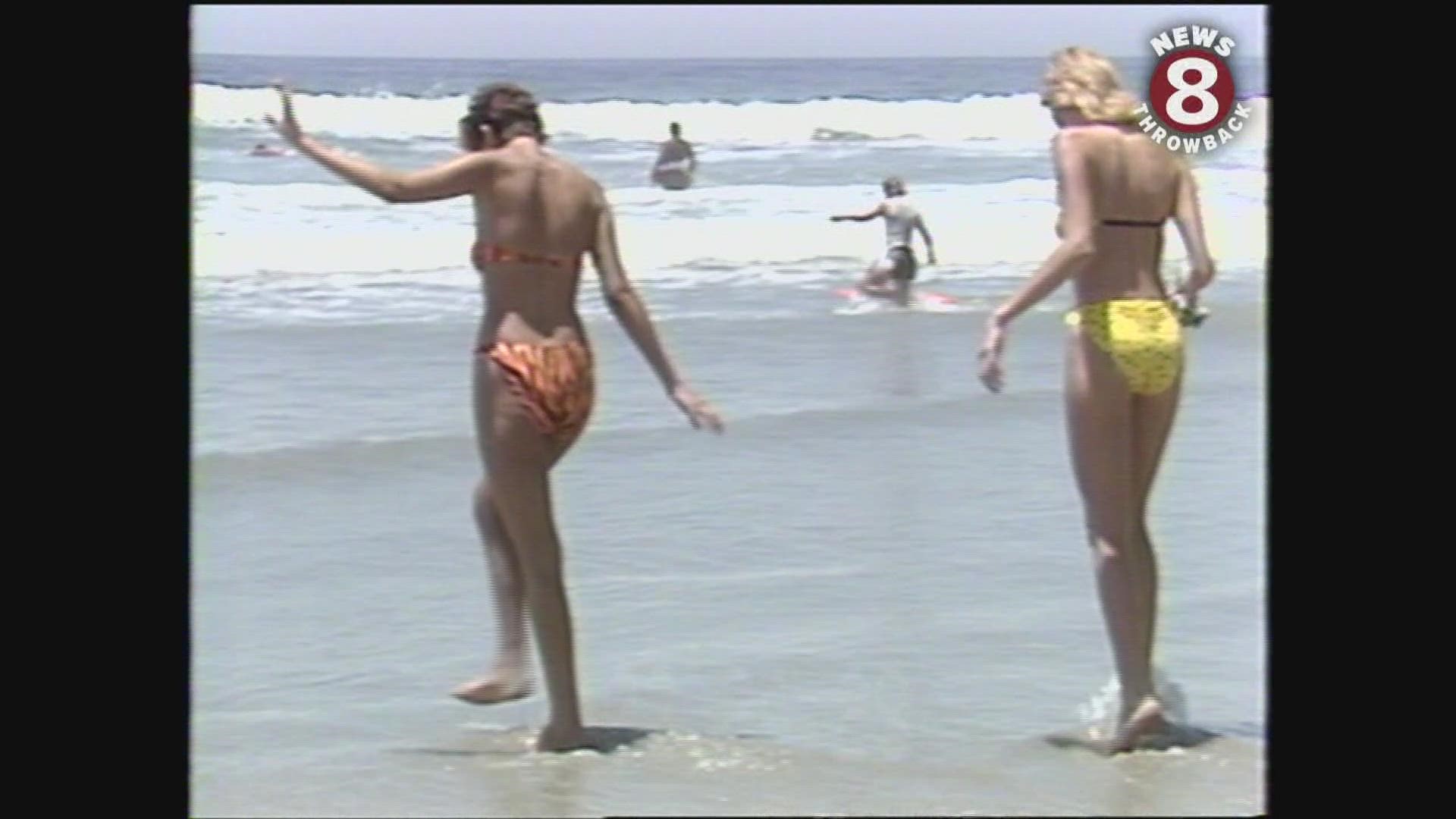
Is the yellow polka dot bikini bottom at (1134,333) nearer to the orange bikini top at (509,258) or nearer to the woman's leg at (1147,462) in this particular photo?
the woman's leg at (1147,462)

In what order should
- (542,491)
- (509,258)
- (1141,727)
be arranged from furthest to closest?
1. (1141,727)
2. (542,491)
3. (509,258)

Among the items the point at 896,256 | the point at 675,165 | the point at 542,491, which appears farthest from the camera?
the point at 675,165

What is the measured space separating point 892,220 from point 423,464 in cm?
557

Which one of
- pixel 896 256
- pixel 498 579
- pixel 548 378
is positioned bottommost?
pixel 498 579

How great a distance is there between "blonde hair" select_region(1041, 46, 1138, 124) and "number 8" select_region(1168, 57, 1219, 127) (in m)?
0.19

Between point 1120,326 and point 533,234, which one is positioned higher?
point 533,234

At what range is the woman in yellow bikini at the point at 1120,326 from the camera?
5.56 meters

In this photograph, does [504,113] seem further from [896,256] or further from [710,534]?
[896,256]

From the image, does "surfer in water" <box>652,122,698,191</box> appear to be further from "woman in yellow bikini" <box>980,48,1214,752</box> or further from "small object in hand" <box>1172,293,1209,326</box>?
"woman in yellow bikini" <box>980,48,1214,752</box>

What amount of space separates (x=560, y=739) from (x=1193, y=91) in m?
2.07

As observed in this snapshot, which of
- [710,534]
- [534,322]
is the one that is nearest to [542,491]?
[534,322]

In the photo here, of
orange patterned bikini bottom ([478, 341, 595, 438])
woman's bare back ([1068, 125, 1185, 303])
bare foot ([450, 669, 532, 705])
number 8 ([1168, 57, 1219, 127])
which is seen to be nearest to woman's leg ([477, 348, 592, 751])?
orange patterned bikini bottom ([478, 341, 595, 438])

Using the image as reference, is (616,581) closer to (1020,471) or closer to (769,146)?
(1020,471)

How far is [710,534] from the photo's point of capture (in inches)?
303
